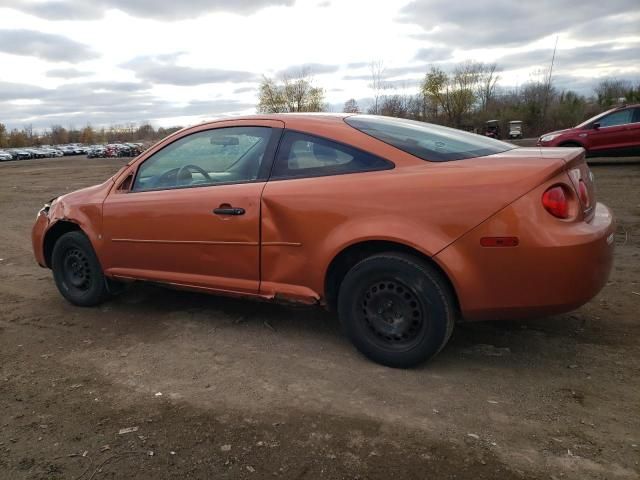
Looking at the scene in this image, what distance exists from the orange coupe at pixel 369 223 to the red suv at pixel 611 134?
11.1 metres

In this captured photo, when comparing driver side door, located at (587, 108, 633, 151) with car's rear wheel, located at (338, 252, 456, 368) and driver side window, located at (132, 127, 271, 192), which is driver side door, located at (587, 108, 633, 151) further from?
car's rear wheel, located at (338, 252, 456, 368)

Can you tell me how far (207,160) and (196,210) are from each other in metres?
0.47

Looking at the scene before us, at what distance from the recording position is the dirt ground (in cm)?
248

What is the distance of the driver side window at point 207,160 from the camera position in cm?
387

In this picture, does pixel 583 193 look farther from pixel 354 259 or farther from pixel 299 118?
pixel 299 118

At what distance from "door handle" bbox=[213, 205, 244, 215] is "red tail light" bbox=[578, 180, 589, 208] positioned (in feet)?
6.92

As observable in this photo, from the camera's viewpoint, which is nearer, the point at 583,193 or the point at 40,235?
the point at 583,193

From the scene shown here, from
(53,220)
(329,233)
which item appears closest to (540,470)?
(329,233)

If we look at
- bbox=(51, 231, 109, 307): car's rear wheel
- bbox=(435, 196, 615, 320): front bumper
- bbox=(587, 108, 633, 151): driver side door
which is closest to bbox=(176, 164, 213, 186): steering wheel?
bbox=(51, 231, 109, 307): car's rear wheel

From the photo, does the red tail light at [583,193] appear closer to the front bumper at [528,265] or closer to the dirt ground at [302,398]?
the front bumper at [528,265]

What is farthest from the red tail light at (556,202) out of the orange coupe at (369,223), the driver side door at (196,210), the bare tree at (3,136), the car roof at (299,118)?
the bare tree at (3,136)

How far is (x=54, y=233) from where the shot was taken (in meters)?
4.98

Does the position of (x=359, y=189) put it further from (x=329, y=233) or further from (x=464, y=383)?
(x=464, y=383)

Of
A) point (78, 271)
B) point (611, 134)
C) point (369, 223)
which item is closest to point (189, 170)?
point (78, 271)
